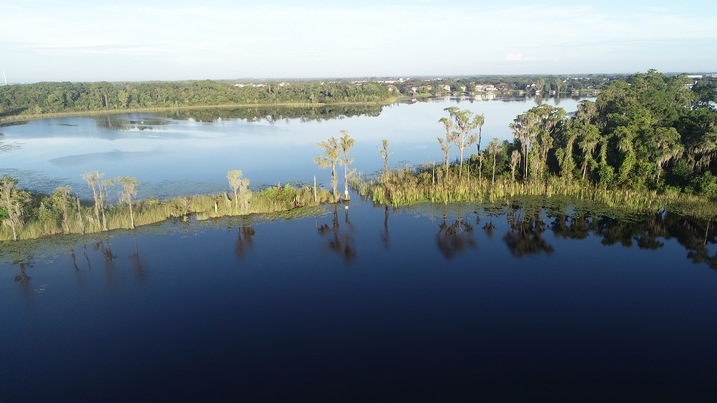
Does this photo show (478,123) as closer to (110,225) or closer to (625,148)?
(625,148)

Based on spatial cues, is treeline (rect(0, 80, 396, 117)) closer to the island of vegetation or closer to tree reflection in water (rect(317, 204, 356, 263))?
the island of vegetation

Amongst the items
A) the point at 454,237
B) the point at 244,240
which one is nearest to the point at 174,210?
the point at 244,240

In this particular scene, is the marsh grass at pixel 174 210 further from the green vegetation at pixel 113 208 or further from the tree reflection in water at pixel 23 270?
the tree reflection in water at pixel 23 270

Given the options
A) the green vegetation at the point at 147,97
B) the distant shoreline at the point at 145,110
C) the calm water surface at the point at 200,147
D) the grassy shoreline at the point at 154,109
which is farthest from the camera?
the green vegetation at the point at 147,97

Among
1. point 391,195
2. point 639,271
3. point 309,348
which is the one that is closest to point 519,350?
point 309,348

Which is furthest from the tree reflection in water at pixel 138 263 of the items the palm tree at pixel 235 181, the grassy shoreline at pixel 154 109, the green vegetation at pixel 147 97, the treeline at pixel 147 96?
the treeline at pixel 147 96

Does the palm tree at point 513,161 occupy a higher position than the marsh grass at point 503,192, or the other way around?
the palm tree at point 513,161

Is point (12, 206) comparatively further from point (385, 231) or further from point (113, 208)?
point (385, 231)
